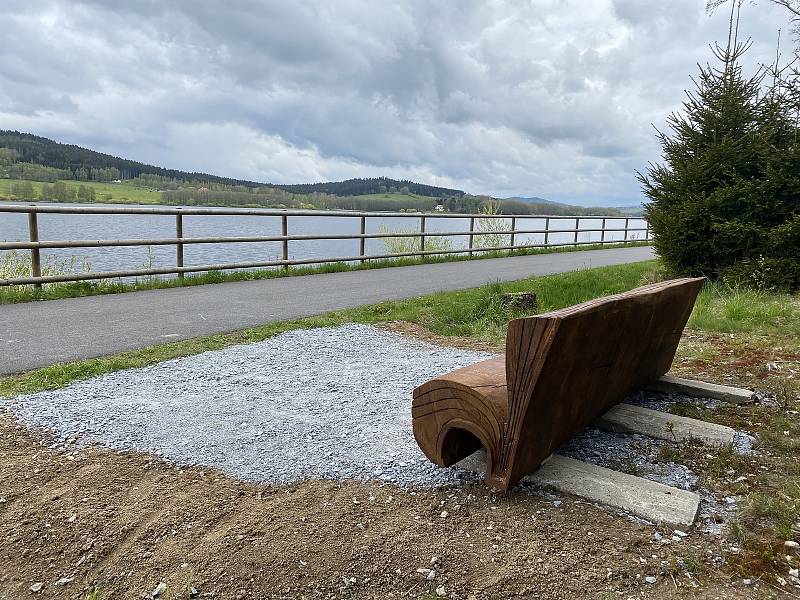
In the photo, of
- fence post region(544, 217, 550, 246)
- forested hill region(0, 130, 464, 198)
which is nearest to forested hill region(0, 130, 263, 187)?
forested hill region(0, 130, 464, 198)

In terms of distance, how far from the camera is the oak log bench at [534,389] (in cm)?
247

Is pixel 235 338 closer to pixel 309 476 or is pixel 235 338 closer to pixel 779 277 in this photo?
pixel 309 476

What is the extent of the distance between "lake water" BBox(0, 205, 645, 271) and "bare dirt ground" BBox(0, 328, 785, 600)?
729cm

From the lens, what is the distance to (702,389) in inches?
166

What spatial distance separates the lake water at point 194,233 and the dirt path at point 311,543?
7.28 metres

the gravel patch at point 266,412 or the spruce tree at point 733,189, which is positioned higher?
the spruce tree at point 733,189

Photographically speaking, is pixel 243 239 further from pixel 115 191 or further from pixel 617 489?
pixel 115 191

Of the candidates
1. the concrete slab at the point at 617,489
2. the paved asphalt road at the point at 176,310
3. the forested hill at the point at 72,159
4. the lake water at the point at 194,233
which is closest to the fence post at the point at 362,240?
the lake water at the point at 194,233

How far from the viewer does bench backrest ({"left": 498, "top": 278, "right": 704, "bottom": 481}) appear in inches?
96.4

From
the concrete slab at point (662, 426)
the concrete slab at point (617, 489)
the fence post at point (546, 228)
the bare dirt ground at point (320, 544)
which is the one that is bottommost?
the bare dirt ground at point (320, 544)

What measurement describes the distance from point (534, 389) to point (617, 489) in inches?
27.5

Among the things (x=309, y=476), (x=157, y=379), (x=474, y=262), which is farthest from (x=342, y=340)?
(x=474, y=262)

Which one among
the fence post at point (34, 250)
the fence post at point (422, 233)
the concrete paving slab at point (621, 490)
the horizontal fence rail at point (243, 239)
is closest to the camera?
the concrete paving slab at point (621, 490)

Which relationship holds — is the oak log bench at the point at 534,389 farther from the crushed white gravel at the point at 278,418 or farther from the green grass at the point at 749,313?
the green grass at the point at 749,313
